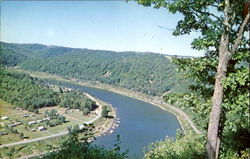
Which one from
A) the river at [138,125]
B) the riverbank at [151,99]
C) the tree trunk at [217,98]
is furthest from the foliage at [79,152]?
the riverbank at [151,99]

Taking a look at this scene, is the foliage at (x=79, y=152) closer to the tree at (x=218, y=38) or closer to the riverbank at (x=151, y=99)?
the tree at (x=218, y=38)

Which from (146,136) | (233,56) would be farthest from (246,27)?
(146,136)

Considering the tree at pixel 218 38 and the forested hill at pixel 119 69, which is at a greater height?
the tree at pixel 218 38

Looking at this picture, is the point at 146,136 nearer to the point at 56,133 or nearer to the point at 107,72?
the point at 56,133

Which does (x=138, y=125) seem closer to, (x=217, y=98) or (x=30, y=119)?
(x=30, y=119)

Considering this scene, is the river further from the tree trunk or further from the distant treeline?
the tree trunk

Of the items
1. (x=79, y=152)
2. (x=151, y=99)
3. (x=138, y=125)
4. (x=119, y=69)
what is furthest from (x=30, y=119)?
(x=119, y=69)

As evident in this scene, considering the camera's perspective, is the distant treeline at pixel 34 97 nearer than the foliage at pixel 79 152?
No
